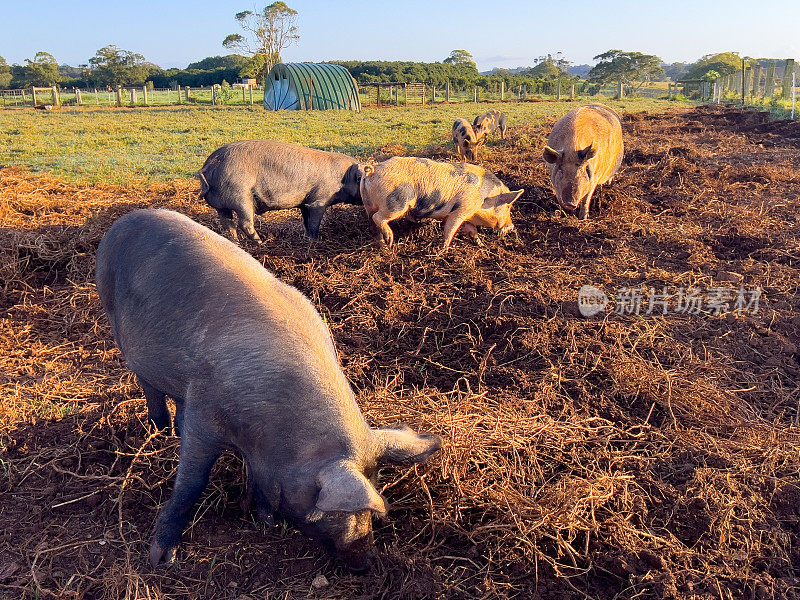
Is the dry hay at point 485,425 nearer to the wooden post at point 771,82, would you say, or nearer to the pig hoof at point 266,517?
the pig hoof at point 266,517

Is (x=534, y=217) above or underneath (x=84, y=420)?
above

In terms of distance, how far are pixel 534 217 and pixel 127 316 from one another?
18.1 feet

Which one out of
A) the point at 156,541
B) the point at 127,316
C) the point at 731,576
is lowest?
the point at 731,576

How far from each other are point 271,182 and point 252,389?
4.50 m

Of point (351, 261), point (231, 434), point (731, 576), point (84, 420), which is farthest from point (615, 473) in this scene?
point (351, 261)

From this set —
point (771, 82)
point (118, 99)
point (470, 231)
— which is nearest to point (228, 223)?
point (470, 231)

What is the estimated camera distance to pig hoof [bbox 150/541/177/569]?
8.54 ft

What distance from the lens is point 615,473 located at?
3119 millimetres

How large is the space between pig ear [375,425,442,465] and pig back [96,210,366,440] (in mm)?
110

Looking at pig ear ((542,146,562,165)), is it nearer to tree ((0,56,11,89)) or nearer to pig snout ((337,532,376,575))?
pig snout ((337,532,376,575))

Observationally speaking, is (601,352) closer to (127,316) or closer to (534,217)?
(127,316)

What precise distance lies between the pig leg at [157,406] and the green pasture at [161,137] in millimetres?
6974

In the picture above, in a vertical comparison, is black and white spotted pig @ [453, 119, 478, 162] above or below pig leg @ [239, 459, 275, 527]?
above

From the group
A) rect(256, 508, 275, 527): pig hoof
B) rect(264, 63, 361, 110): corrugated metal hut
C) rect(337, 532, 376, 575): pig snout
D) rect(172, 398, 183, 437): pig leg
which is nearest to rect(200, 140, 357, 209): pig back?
rect(172, 398, 183, 437): pig leg
